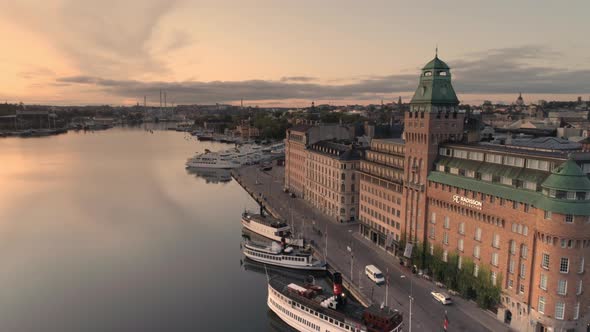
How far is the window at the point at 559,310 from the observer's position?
38281 mm

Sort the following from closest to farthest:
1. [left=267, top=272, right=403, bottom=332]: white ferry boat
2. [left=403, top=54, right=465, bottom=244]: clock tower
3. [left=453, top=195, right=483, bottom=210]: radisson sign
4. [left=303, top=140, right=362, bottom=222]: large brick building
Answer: [left=267, top=272, right=403, bottom=332]: white ferry boat < [left=453, top=195, right=483, bottom=210]: radisson sign < [left=403, top=54, right=465, bottom=244]: clock tower < [left=303, top=140, right=362, bottom=222]: large brick building

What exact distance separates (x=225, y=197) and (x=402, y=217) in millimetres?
67332

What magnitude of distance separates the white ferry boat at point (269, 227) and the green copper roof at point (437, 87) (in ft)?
105

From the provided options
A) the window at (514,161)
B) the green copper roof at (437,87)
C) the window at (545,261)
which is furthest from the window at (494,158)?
the window at (545,261)

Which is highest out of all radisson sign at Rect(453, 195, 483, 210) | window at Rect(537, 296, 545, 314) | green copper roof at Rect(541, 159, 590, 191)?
green copper roof at Rect(541, 159, 590, 191)

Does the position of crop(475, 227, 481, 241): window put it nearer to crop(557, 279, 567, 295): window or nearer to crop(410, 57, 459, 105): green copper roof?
crop(557, 279, 567, 295): window

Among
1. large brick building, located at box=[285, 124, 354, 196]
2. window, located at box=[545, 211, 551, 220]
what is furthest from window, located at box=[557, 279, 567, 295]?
large brick building, located at box=[285, 124, 354, 196]

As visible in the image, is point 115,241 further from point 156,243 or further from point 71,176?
point 71,176

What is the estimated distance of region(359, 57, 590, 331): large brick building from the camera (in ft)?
124

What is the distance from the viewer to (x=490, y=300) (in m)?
45.1

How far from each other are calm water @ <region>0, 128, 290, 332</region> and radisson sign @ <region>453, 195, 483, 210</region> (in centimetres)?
2702

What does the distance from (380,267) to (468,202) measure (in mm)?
16010

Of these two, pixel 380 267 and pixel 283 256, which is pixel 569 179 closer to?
pixel 380 267

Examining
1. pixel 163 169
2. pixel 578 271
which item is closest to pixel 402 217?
pixel 578 271
